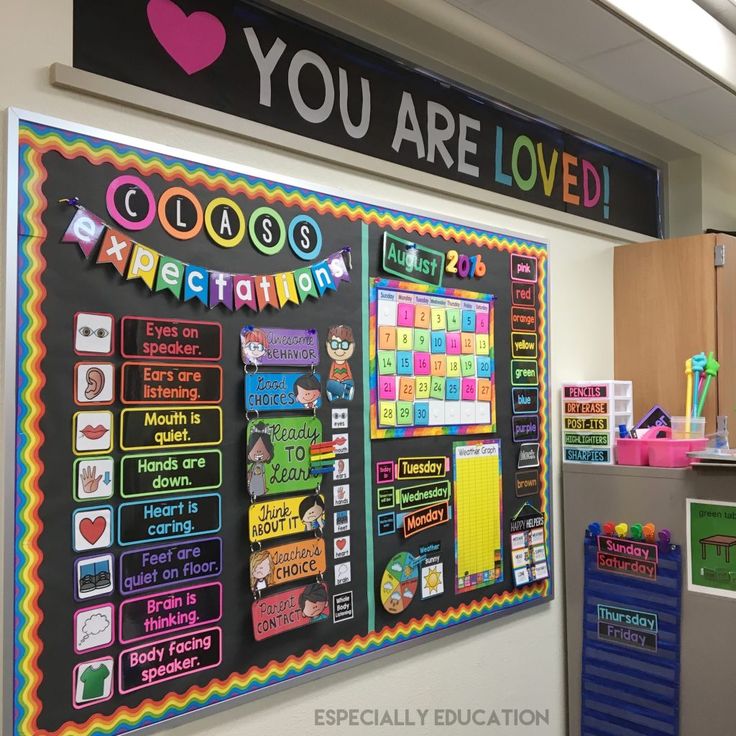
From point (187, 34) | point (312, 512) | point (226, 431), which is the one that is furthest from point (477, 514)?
point (187, 34)

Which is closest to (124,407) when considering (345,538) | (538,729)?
(345,538)

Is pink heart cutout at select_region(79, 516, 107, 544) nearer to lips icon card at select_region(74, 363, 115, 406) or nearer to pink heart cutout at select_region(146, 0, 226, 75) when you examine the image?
lips icon card at select_region(74, 363, 115, 406)

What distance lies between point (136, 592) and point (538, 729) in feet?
4.69

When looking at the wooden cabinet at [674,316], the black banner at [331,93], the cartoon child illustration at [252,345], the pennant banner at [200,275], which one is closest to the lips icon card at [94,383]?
the pennant banner at [200,275]

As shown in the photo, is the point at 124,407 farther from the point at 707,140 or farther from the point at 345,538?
the point at 707,140

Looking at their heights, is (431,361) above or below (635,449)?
above

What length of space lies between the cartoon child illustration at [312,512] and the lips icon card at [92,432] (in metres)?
0.47

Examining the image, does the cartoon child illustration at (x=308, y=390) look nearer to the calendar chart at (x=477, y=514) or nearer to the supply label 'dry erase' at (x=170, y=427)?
Answer: the supply label 'dry erase' at (x=170, y=427)

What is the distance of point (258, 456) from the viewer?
1554 millimetres

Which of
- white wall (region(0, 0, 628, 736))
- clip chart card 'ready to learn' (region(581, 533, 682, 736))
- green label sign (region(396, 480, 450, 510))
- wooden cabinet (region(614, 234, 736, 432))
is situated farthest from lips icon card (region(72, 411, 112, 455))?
wooden cabinet (region(614, 234, 736, 432))

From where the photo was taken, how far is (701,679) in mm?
1986

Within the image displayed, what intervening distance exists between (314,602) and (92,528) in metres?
0.55

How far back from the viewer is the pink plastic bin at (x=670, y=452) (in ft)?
7.07

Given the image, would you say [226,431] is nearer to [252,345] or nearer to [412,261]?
[252,345]
